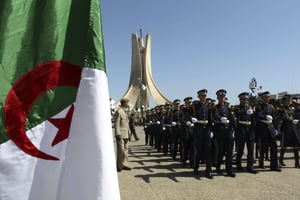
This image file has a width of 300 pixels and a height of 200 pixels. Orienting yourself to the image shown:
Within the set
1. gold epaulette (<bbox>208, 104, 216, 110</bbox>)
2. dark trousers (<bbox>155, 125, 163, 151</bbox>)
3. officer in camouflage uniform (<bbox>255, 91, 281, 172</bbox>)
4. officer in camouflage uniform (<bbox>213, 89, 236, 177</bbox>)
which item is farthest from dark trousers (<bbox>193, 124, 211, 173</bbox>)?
dark trousers (<bbox>155, 125, 163, 151</bbox>)

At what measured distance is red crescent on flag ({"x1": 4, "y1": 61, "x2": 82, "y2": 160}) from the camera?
1.55 m

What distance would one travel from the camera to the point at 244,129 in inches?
335

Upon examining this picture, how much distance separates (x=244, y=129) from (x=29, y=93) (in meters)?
7.66

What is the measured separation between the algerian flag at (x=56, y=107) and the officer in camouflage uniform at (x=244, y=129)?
23.9 ft

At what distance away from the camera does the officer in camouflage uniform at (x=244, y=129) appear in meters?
8.38

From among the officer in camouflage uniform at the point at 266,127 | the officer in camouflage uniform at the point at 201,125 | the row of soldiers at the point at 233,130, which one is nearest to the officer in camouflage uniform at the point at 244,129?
the row of soldiers at the point at 233,130

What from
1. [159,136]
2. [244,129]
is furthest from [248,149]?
[159,136]

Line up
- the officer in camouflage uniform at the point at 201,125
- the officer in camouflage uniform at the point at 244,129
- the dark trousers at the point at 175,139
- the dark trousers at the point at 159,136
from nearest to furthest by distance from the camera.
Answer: the officer in camouflage uniform at the point at 201,125, the officer in camouflage uniform at the point at 244,129, the dark trousers at the point at 175,139, the dark trousers at the point at 159,136

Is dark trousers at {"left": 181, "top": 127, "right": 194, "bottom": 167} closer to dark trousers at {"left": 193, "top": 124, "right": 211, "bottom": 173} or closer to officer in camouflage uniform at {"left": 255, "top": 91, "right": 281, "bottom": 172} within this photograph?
dark trousers at {"left": 193, "top": 124, "right": 211, "bottom": 173}

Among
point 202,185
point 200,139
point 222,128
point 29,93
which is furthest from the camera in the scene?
point 222,128

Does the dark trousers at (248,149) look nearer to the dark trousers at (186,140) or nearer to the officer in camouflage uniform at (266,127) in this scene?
A: the officer in camouflage uniform at (266,127)

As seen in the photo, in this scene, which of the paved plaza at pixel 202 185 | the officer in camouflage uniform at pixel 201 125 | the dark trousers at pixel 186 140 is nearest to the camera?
the paved plaza at pixel 202 185

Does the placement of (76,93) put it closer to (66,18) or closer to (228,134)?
(66,18)

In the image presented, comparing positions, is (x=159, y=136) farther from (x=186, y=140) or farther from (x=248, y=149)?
(x=248, y=149)
